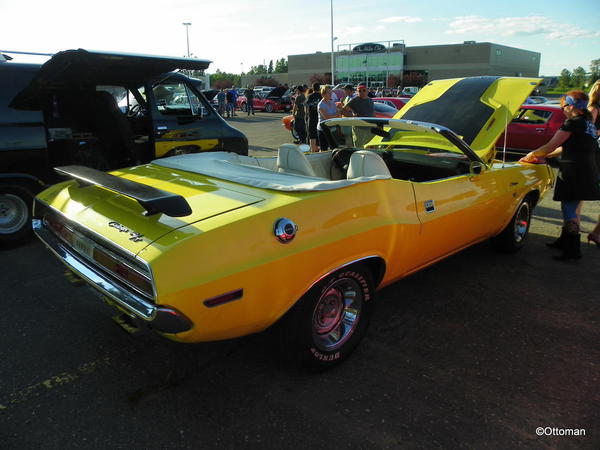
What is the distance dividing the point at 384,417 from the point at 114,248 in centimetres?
171

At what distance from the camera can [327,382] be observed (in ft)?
8.59

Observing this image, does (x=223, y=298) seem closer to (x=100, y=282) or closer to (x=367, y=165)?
(x=100, y=282)

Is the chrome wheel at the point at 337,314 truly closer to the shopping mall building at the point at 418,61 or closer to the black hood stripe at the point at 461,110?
the black hood stripe at the point at 461,110

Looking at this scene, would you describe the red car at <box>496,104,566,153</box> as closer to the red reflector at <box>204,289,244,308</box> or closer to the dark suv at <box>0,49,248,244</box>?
the dark suv at <box>0,49,248,244</box>

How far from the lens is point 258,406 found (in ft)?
7.90

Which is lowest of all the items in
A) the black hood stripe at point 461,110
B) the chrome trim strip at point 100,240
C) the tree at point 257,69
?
the chrome trim strip at point 100,240

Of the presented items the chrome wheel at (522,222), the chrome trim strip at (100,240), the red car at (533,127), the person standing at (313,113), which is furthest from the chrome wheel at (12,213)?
the red car at (533,127)

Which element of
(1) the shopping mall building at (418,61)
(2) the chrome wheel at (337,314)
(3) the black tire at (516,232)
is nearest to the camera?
(2) the chrome wheel at (337,314)

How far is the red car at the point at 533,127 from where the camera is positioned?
9953 millimetres

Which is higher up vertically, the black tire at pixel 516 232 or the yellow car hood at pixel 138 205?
the yellow car hood at pixel 138 205

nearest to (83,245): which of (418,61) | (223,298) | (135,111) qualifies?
(223,298)

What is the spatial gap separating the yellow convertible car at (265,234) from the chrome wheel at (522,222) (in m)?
0.68

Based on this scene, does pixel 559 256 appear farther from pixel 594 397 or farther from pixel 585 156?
pixel 594 397

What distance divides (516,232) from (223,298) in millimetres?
3752
